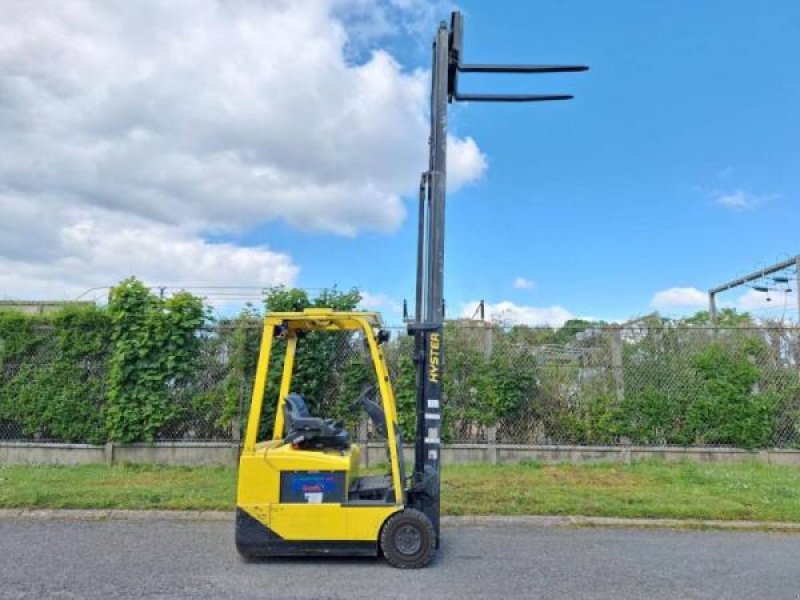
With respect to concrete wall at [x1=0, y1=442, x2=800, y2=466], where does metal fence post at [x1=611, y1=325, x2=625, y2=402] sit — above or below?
above

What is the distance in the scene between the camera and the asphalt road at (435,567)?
462 centimetres

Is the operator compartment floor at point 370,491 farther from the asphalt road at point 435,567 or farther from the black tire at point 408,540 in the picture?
the asphalt road at point 435,567

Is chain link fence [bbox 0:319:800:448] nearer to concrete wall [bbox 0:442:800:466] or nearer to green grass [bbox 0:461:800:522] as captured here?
concrete wall [bbox 0:442:800:466]

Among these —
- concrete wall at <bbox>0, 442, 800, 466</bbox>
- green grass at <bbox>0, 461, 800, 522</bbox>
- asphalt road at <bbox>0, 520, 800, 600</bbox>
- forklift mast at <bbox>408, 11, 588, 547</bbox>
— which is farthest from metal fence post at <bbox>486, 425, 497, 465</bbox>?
forklift mast at <bbox>408, 11, 588, 547</bbox>

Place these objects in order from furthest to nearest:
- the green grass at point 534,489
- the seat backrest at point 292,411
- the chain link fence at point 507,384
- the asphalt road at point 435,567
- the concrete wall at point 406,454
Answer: the chain link fence at point 507,384 → the concrete wall at point 406,454 → the green grass at point 534,489 → the seat backrest at point 292,411 → the asphalt road at point 435,567

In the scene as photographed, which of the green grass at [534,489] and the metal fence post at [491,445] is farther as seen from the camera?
the metal fence post at [491,445]

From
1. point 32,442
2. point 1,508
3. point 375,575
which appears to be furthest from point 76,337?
point 375,575

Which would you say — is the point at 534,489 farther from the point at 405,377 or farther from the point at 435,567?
the point at 435,567

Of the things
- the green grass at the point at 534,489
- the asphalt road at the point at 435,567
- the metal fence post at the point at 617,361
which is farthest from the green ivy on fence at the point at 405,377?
the asphalt road at the point at 435,567

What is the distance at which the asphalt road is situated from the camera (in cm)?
462

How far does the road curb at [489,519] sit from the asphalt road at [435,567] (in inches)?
6.6

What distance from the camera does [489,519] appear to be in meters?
6.75

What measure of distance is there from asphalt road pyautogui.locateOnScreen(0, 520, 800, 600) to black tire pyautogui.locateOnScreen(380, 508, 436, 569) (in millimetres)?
102

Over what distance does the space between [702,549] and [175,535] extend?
5.07m
